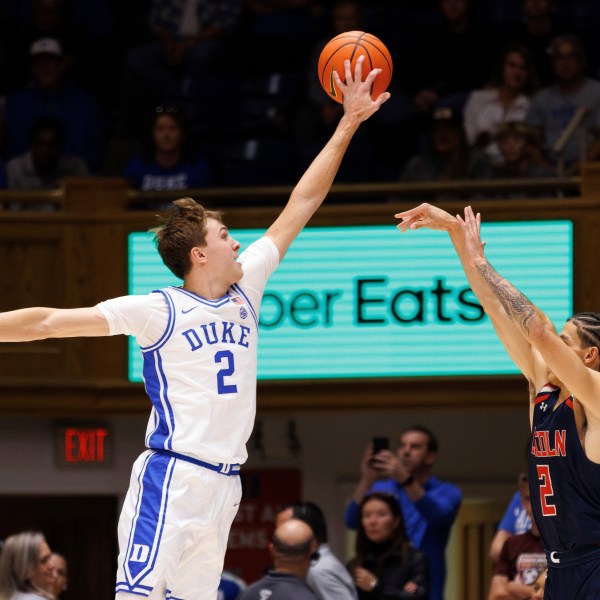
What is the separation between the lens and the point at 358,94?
5.57 meters

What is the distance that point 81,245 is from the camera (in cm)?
957

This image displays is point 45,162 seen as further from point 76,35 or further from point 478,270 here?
point 478,270

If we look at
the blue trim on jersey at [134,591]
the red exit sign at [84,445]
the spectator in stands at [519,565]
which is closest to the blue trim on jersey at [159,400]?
the blue trim on jersey at [134,591]

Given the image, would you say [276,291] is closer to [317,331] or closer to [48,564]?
[317,331]

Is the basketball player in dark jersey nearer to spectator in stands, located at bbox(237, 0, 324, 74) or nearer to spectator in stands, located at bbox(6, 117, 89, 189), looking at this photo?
spectator in stands, located at bbox(6, 117, 89, 189)

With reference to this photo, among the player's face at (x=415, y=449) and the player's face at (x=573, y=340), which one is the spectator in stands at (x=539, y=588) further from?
the player's face at (x=573, y=340)

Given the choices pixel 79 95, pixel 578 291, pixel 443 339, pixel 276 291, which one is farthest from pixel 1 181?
pixel 578 291

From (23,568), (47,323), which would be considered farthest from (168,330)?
(23,568)

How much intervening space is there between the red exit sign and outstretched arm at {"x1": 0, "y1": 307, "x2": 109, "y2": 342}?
560cm

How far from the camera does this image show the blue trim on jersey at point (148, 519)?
4.79m

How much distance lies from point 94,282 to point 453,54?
3505 millimetres

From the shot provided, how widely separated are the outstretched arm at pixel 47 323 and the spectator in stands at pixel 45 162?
557 cm

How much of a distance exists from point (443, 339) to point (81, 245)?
2.56 meters

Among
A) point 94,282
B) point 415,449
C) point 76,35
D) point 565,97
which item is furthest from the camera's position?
point 76,35
